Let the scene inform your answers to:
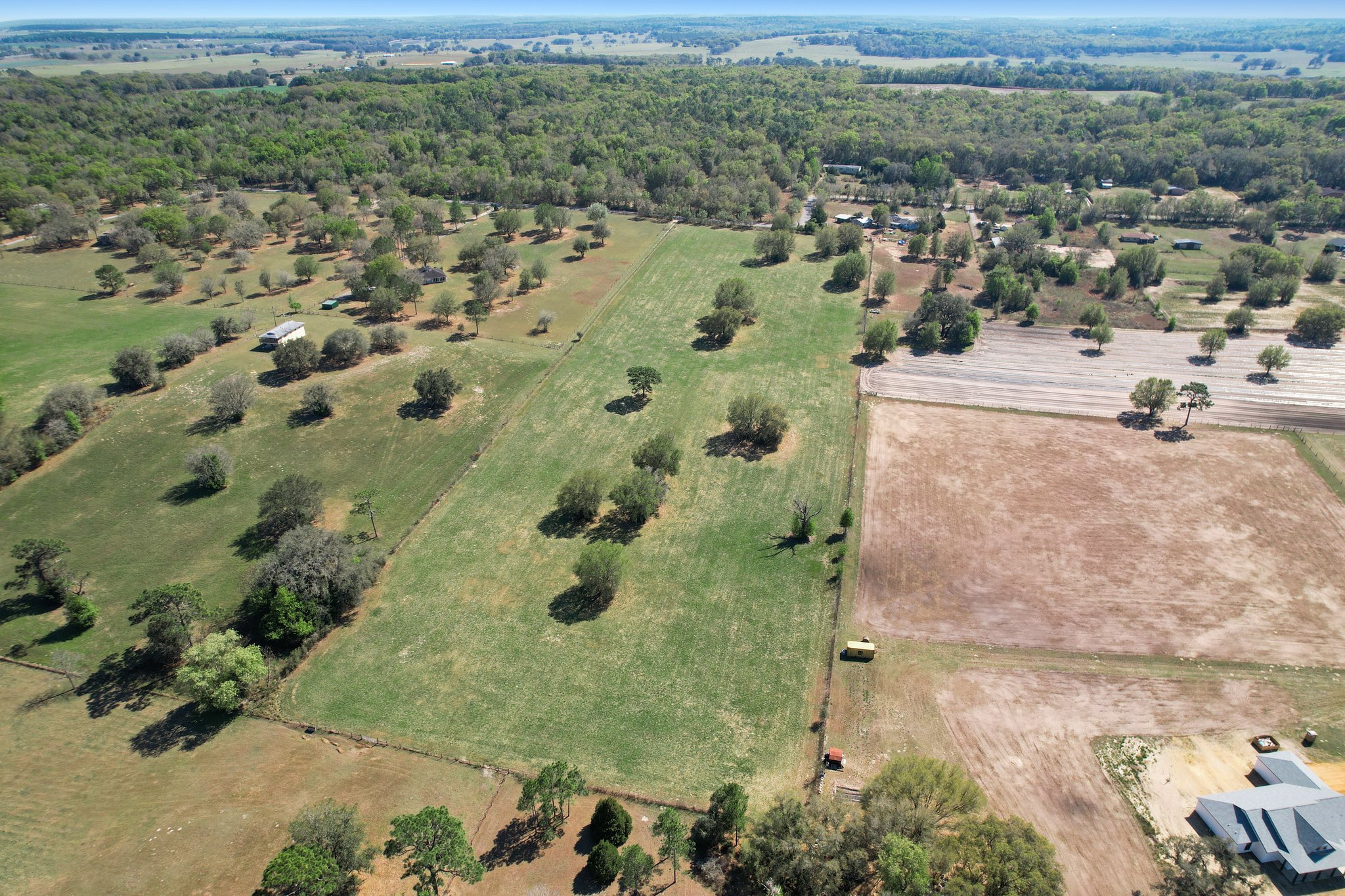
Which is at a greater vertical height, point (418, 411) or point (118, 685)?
point (418, 411)

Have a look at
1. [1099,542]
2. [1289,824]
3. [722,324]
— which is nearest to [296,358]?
[722,324]

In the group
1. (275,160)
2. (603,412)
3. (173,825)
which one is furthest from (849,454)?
(275,160)

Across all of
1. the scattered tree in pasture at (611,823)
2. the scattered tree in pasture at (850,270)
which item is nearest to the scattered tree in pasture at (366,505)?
the scattered tree in pasture at (611,823)

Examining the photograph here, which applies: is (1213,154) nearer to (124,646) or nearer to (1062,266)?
(1062,266)

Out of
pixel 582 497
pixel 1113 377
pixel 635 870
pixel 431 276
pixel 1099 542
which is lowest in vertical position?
pixel 635 870

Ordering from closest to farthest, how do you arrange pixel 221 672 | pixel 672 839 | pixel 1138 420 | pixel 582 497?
pixel 672 839 < pixel 221 672 < pixel 582 497 < pixel 1138 420

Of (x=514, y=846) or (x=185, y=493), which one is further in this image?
(x=185, y=493)

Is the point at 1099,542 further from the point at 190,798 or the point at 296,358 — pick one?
the point at 296,358

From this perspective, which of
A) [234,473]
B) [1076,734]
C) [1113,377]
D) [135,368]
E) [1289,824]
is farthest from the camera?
[1113,377]
